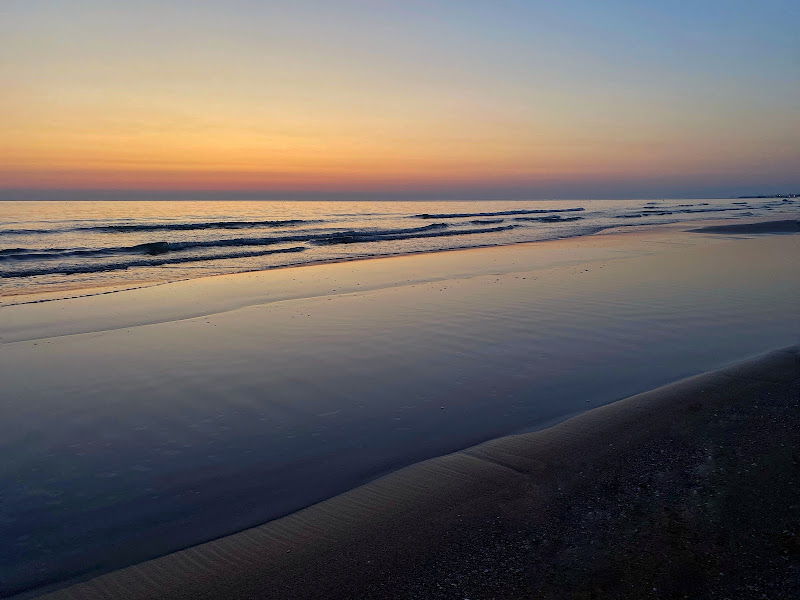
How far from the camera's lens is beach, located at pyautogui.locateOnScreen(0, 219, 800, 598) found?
3.84m

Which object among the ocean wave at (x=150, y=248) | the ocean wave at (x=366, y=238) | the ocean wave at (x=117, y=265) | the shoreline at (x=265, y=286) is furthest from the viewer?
the ocean wave at (x=366, y=238)

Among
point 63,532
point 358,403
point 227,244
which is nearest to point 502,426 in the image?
point 358,403

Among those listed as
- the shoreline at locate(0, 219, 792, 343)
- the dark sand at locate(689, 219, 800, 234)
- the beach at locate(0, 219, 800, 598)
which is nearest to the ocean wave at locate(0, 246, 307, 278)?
the shoreline at locate(0, 219, 792, 343)

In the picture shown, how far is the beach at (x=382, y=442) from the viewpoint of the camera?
3840 mm

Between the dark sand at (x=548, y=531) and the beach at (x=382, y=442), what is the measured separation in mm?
21

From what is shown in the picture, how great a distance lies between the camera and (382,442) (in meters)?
5.92

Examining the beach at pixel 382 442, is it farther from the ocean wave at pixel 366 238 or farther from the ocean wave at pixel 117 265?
the ocean wave at pixel 366 238

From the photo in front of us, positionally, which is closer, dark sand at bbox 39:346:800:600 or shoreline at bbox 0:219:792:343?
dark sand at bbox 39:346:800:600

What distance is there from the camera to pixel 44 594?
3.74 m

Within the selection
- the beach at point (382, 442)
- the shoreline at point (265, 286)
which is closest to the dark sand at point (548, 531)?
the beach at point (382, 442)

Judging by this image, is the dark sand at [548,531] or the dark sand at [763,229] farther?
the dark sand at [763,229]

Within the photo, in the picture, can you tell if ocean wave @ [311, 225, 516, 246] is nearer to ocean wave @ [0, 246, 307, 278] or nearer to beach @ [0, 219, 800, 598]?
ocean wave @ [0, 246, 307, 278]

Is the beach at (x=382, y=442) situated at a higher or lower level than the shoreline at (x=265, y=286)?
lower

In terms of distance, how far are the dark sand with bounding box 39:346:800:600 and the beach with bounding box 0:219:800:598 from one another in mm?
21
